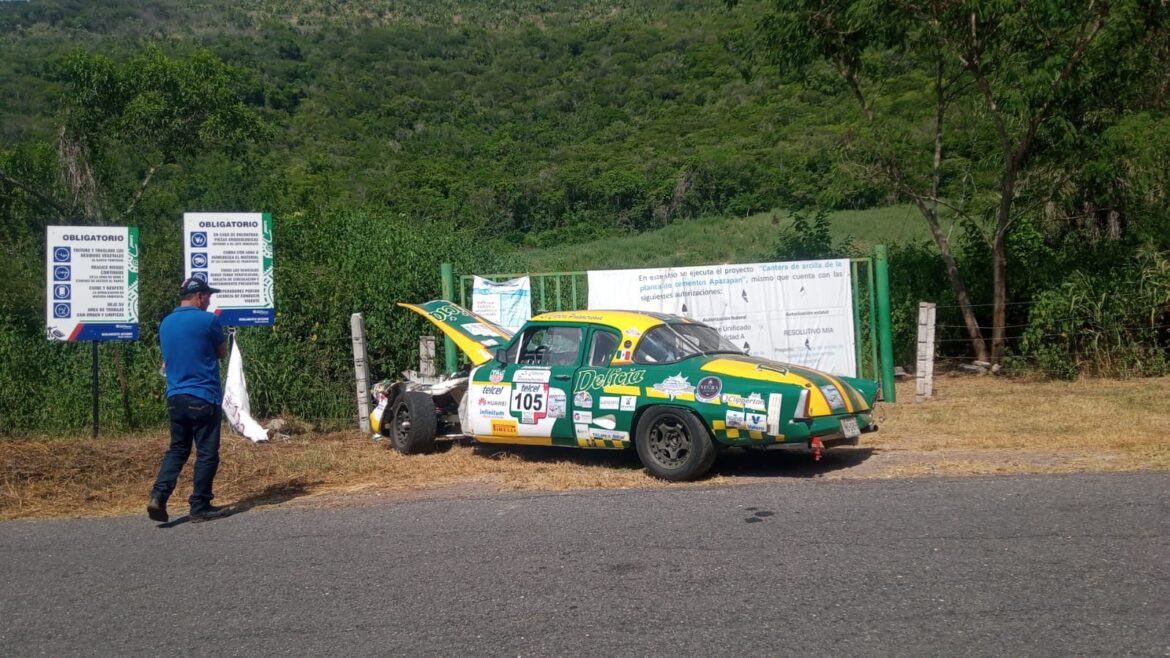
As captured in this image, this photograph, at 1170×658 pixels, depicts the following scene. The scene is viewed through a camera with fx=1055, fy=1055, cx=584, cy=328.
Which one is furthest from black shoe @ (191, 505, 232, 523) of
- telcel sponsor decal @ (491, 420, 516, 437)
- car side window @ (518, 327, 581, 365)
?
car side window @ (518, 327, 581, 365)

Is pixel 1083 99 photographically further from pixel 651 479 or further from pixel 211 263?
pixel 211 263

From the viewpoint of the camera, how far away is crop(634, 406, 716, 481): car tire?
8617 mm

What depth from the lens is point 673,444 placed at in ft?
29.1

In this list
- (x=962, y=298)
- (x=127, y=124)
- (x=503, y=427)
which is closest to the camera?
(x=503, y=427)

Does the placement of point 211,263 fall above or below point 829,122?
below

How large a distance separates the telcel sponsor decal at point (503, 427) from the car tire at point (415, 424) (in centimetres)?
97

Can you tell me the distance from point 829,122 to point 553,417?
26.0m

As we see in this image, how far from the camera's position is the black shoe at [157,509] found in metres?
7.84

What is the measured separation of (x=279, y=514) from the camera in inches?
326

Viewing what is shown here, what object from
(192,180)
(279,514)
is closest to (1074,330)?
(279,514)

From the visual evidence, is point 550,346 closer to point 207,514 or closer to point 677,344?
point 677,344

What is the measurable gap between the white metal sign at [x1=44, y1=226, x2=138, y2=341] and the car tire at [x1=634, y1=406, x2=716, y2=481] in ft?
21.3

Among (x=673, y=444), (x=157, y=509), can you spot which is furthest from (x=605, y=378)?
(x=157, y=509)

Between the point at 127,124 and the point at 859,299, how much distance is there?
14.2m
